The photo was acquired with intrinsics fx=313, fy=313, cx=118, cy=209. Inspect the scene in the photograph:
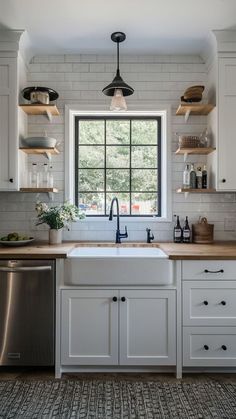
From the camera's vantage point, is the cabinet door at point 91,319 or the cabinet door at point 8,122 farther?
the cabinet door at point 8,122

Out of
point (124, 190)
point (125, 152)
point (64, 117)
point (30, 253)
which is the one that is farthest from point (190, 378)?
point (64, 117)

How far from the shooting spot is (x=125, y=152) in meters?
3.08

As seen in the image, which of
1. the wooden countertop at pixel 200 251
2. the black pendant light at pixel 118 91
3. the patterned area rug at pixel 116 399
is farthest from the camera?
the black pendant light at pixel 118 91

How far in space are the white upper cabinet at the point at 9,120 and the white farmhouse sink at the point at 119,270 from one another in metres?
0.90

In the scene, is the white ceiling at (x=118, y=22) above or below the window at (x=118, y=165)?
above

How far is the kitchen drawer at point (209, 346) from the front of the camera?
2227 mm

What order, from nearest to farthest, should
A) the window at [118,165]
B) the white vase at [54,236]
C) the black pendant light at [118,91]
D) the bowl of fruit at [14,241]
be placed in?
the black pendant light at [118,91] → the bowl of fruit at [14,241] → the white vase at [54,236] → the window at [118,165]

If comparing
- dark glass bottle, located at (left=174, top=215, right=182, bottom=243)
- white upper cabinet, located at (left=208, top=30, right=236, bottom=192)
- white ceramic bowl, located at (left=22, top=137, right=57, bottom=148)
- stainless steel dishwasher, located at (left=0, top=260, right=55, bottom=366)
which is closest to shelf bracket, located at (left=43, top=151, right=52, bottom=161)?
white ceramic bowl, located at (left=22, top=137, right=57, bottom=148)

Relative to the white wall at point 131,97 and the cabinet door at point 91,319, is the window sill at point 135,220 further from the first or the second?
the cabinet door at point 91,319

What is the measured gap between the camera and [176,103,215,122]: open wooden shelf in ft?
8.68

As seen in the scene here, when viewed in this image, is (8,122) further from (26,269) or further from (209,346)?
(209,346)

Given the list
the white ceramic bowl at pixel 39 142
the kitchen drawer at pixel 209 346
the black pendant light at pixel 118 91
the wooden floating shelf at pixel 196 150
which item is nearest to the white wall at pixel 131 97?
the wooden floating shelf at pixel 196 150

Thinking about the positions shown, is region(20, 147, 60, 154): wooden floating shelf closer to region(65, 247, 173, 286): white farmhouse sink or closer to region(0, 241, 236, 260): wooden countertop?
region(0, 241, 236, 260): wooden countertop

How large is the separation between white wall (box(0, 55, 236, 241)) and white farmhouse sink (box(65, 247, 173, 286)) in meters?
0.71
